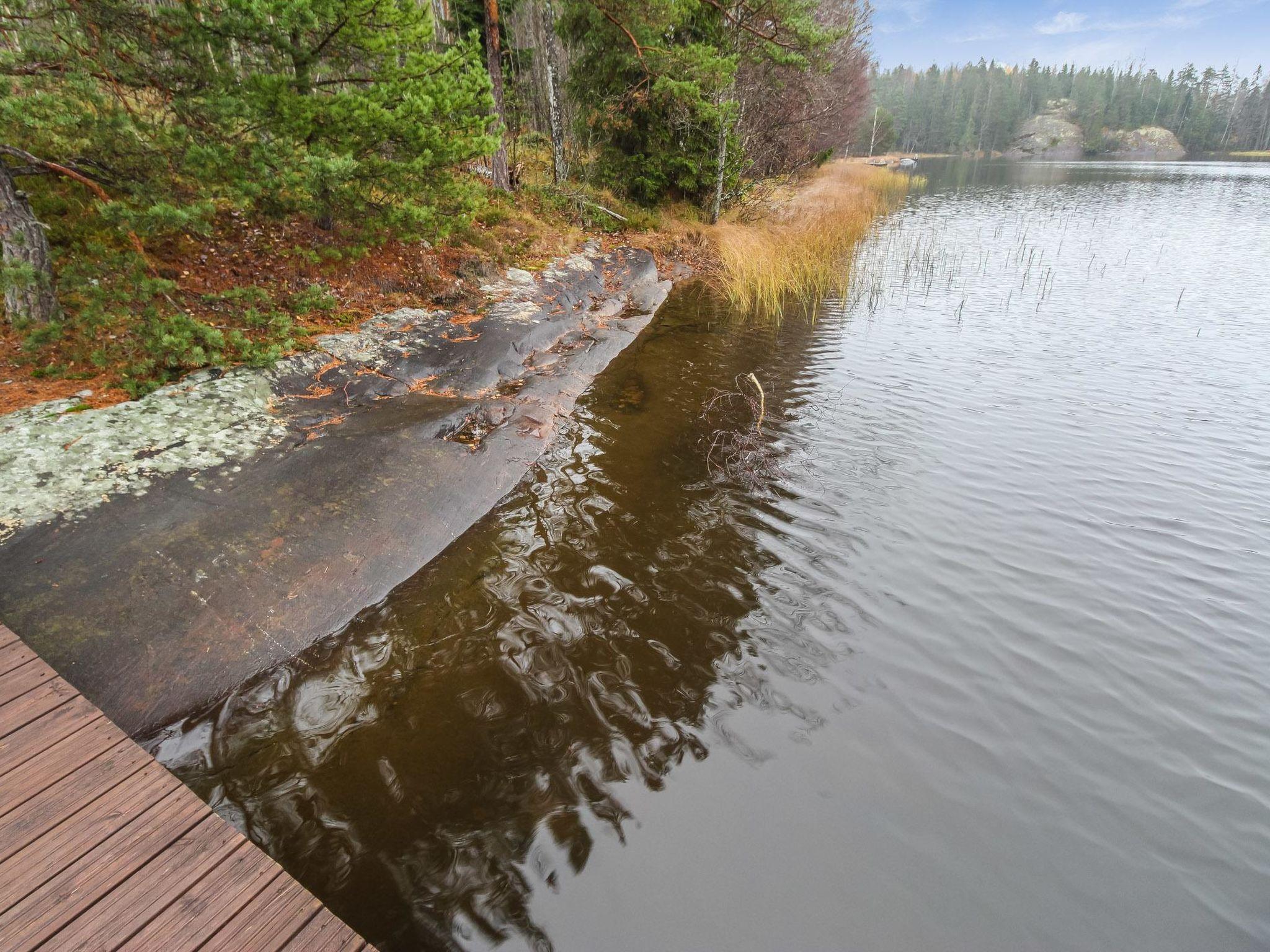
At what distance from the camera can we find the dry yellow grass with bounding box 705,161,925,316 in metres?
12.8

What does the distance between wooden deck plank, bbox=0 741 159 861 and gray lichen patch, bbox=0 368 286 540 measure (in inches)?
86.0

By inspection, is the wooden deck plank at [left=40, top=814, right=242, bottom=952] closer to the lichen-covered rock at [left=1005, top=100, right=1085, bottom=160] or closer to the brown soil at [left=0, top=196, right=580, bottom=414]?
the brown soil at [left=0, top=196, right=580, bottom=414]

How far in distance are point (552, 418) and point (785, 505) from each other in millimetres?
3026

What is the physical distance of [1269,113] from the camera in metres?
81.3

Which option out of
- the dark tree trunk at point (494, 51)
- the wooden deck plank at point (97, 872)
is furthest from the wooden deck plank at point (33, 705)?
the dark tree trunk at point (494, 51)

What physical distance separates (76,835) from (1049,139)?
434 feet

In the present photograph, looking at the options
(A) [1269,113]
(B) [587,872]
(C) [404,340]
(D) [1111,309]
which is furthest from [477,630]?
(A) [1269,113]

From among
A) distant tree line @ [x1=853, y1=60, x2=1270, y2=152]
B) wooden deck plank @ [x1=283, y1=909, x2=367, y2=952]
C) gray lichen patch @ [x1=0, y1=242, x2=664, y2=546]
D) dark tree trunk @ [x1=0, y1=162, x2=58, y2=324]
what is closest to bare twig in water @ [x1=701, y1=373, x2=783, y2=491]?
gray lichen patch @ [x1=0, y1=242, x2=664, y2=546]

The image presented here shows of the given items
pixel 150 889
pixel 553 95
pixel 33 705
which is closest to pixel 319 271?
pixel 33 705

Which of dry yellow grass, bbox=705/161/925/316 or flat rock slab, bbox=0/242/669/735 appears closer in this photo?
flat rock slab, bbox=0/242/669/735

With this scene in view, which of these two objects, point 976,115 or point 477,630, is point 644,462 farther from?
point 976,115

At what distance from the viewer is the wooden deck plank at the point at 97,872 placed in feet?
6.08

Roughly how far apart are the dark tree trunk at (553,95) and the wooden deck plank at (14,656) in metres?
14.3

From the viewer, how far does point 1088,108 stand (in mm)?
100938
